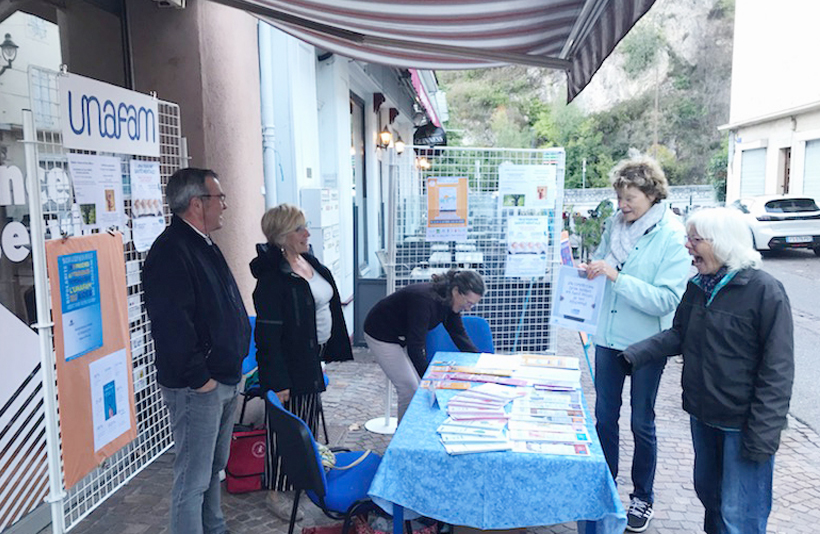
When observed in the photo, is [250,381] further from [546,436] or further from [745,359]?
[745,359]

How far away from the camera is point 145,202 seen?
3557mm

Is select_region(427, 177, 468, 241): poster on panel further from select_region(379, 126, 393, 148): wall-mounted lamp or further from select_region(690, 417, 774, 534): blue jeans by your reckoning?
select_region(379, 126, 393, 148): wall-mounted lamp

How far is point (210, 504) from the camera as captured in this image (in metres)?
3.09

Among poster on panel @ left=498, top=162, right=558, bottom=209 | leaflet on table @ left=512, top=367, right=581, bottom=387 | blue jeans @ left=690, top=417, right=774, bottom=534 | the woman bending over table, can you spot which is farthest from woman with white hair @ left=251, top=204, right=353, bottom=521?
poster on panel @ left=498, top=162, right=558, bottom=209

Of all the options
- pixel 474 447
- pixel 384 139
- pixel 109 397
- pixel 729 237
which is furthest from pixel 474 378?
pixel 384 139

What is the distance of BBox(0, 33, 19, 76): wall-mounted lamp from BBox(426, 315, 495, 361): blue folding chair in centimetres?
292

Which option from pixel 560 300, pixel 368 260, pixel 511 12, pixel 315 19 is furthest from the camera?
pixel 368 260

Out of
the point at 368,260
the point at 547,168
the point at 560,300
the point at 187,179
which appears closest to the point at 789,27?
the point at 368,260

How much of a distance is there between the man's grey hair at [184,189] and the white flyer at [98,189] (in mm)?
487

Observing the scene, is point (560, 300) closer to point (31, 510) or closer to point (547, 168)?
point (547, 168)

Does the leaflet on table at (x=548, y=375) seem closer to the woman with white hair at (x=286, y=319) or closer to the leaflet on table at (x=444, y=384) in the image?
the leaflet on table at (x=444, y=384)

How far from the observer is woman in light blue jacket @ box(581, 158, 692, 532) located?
3.21m

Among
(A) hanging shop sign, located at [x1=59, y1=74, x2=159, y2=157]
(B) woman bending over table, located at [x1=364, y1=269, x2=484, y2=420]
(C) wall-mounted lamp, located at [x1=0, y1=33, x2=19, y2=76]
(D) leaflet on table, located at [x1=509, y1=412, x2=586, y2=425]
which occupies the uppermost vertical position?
(C) wall-mounted lamp, located at [x1=0, y1=33, x2=19, y2=76]

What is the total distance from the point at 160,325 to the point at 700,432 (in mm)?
2514
